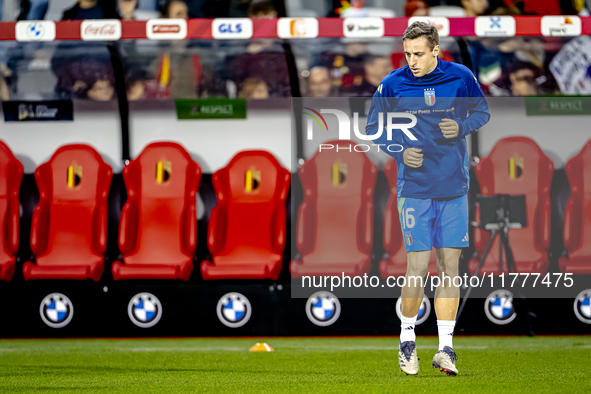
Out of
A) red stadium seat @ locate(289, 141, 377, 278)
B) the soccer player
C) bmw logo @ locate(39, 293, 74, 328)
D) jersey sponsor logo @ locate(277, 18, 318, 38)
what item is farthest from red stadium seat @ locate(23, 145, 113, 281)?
the soccer player

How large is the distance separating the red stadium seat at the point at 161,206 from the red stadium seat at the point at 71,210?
0.73ft

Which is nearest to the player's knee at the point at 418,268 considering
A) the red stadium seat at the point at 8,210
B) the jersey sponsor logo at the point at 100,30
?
the jersey sponsor logo at the point at 100,30

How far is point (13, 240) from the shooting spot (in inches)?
244

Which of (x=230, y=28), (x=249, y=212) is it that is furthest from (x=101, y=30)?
(x=249, y=212)

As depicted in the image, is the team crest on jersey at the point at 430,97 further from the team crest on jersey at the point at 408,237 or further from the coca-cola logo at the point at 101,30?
the coca-cola logo at the point at 101,30

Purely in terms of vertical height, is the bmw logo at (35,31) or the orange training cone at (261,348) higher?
the bmw logo at (35,31)

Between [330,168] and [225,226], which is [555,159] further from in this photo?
[225,226]

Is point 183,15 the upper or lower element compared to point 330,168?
upper

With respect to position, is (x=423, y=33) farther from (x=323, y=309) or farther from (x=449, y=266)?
(x=323, y=309)

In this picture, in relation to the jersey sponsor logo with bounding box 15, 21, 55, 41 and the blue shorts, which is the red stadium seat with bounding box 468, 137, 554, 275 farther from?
the jersey sponsor logo with bounding box 15, 21, 55, 41

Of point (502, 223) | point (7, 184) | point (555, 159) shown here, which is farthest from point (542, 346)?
point (7, 184)

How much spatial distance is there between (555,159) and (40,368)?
438 centimetres

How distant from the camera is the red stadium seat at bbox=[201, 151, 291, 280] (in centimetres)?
616

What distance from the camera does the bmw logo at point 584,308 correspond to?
597 cm
